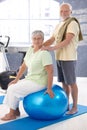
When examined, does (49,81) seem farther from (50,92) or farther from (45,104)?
(45,104)

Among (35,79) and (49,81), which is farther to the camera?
(35,79)

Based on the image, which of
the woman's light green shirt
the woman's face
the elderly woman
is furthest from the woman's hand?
the woman's face

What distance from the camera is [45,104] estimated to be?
299cm

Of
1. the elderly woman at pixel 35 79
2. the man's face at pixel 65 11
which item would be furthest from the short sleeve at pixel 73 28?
the elderly woman at pixel 35 79

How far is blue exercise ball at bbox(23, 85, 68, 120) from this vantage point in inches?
118

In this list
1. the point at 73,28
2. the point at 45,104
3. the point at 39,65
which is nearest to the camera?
the point at 45,104

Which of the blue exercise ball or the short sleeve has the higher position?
the short sleeve

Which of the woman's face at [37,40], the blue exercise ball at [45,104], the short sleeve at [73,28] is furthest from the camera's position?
the short sleeve at [73,28]

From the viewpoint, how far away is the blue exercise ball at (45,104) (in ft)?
9.86

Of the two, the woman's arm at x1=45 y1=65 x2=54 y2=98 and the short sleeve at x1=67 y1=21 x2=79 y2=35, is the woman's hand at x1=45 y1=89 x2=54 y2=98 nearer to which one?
the woman's arm at x1=45 y1=65 x2=54 y2=98

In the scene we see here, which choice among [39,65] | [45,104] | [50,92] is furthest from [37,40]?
[45,104]

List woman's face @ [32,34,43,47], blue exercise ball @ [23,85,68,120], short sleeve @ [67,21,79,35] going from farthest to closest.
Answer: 1. short sleeve @ [67,21,79,35]
2. woman's face @ [32,34,43,47]
3. blue exercise ball @ [23,85,68,120]

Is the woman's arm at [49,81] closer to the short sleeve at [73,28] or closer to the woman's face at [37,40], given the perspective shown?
the woman's face at [37,40]

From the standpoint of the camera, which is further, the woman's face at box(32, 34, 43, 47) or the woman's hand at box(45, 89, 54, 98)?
the woman's face at box(32, 34, 43, 47)
